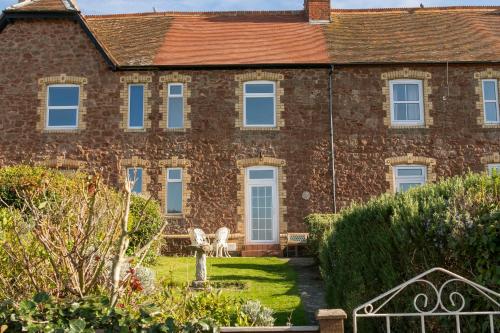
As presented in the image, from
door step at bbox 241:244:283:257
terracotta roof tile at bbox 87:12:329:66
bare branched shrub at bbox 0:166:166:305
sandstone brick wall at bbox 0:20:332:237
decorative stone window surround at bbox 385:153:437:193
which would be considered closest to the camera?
bare branched shrub at bbox 0:166:166:305

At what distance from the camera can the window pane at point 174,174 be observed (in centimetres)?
1855

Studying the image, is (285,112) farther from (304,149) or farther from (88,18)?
(88,18)

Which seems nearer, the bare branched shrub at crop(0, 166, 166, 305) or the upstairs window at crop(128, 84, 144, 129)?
the bare branched shrub at crop(0, 166, 166, 305)

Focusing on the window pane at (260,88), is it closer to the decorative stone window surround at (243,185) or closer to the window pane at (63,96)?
the decorative stone window surround at (243,185)

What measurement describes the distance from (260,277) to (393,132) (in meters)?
8.75

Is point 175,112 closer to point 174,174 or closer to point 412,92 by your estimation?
point 174,174

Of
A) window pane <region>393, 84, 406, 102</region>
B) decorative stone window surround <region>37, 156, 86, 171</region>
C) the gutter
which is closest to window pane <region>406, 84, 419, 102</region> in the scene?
window pane <region>393, 84, 406, 102</region>

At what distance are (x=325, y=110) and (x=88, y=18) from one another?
37.4ft

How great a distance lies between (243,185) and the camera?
18.4m

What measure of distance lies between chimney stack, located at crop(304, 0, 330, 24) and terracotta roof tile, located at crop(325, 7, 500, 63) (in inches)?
18.6

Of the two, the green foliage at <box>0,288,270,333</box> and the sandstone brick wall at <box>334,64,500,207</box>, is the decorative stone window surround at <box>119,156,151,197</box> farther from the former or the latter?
the green foliage at <box>0,288,270,333</box>

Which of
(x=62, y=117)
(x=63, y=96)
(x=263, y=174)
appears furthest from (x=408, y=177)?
(x=63, y=96)

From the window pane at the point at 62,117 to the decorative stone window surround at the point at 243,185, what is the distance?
6180mm

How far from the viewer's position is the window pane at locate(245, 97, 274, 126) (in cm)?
1895
